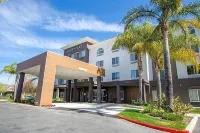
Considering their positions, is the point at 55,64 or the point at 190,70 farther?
the point at 190,70

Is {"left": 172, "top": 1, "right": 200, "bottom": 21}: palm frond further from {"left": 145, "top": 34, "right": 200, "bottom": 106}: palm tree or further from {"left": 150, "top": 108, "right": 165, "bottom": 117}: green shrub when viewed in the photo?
{"left": 150, "top": 108, "right": 165, "bottom": 117}: green shrub

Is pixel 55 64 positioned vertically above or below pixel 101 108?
above

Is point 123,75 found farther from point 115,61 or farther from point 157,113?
point 157,113

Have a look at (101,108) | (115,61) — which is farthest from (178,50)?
(115,61)

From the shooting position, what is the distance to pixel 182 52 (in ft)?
53.4

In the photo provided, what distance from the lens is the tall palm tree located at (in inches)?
503

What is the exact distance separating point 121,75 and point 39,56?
17.1 m

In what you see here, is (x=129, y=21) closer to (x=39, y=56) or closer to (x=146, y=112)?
(x=146, y=112)

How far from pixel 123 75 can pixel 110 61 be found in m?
4.79

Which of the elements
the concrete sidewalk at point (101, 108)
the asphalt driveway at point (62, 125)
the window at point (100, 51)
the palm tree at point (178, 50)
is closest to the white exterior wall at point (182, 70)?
the palm tree at point (178, 50)

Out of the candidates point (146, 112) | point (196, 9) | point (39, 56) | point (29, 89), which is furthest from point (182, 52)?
point (29, 89)

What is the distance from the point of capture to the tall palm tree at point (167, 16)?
12.8 meters

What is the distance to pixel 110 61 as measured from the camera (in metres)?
34.4

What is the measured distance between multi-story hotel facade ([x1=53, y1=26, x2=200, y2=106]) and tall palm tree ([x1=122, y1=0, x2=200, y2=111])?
11.2 meters
